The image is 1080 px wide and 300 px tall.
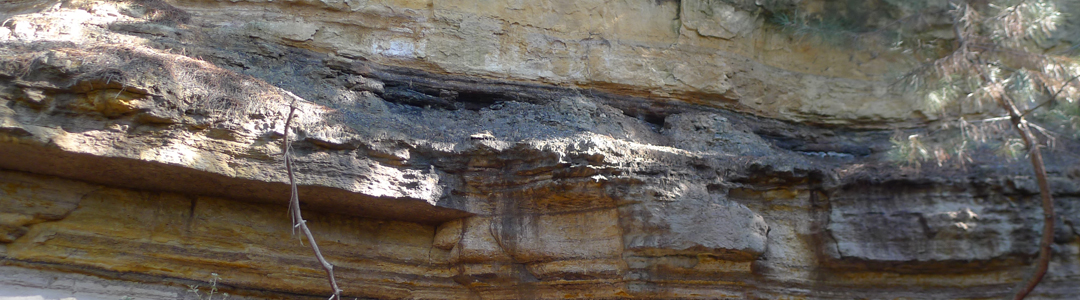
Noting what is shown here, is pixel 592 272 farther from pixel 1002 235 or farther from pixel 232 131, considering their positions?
pixel 1002 235

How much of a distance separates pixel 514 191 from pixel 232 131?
2040 millimetres

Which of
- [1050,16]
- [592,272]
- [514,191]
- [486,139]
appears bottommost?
[592,272]

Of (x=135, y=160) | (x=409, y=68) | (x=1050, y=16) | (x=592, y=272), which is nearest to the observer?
(x=135, y=160)

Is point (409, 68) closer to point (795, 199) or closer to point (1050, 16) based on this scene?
point (795, 199)

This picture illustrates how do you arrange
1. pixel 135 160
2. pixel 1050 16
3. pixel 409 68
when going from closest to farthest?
pixel 135 160 < pixel 1050 16 < pixel 409 68

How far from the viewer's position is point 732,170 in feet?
18.5

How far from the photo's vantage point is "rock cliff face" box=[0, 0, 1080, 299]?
4824mm

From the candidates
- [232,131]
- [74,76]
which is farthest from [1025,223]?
[74,76]

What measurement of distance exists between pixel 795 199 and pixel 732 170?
0.59 meters

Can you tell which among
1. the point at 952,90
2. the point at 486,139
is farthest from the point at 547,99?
the point at 952,90

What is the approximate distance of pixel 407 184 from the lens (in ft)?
17.4

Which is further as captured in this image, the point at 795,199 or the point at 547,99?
the point at 547,99

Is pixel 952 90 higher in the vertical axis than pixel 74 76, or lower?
higher

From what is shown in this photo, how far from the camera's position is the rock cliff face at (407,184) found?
15.8 feet
